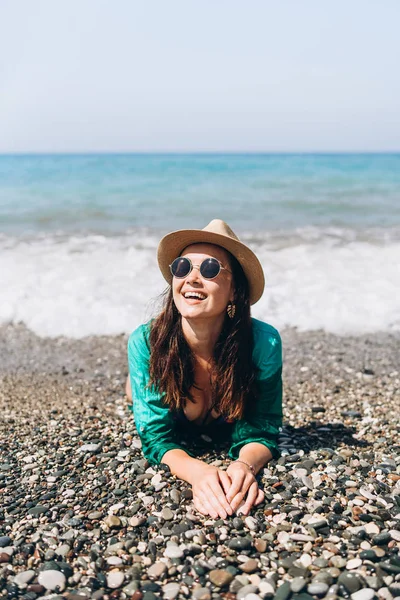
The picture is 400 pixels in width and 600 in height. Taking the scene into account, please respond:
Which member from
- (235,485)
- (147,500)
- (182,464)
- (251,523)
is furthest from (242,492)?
(147,500)

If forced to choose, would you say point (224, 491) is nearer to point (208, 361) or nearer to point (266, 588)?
point (266, 588)

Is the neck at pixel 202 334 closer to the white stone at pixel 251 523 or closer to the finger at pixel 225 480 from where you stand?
the finger at pixel 225 480

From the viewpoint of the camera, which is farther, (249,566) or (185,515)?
(185,515)

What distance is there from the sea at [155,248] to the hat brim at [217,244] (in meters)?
0.88

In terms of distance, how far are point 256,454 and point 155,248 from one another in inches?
460

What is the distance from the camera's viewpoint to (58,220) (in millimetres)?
21578

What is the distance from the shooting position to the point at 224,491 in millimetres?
4457

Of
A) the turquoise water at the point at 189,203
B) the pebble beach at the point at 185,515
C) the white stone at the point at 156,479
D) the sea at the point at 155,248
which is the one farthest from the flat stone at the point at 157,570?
the turquoise water at the point at 189,203

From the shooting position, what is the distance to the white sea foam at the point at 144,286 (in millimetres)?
10680

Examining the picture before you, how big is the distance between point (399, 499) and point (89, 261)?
1109 centimetres

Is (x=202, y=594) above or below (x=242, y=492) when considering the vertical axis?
below

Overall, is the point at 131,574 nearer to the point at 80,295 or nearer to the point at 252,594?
the point at 252,594

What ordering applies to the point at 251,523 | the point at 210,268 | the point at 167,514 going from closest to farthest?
the point at 251,523
the point at 167,514
the point at 210,268

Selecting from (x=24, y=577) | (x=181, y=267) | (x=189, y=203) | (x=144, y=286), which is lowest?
(x=24, y=577)
